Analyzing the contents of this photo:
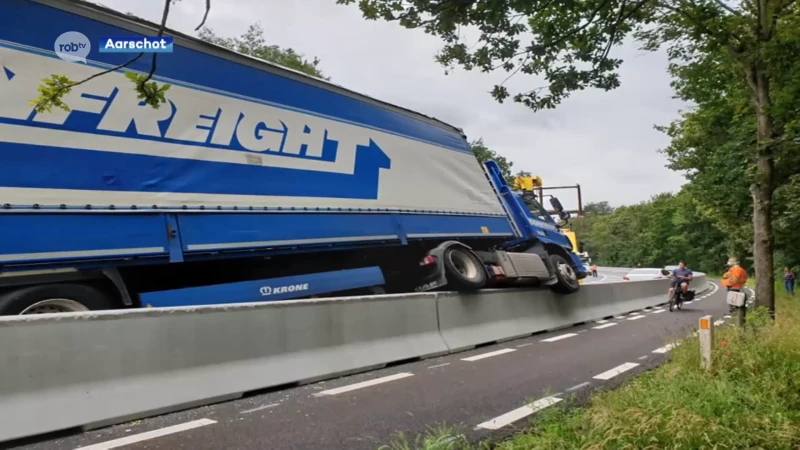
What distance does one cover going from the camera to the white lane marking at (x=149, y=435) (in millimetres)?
3773

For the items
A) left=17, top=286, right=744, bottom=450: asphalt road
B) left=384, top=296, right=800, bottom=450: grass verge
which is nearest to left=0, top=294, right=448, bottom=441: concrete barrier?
left=17, top=286, right=744, bottom=450: asphalt road

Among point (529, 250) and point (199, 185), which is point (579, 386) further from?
point (529, 250)

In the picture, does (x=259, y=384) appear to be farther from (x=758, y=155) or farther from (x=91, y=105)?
(x=758, y=155)

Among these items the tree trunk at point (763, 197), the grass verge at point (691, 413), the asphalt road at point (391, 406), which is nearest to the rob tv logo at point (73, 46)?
the asphalt road at point (391, 406)

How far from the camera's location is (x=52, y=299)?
188 inches

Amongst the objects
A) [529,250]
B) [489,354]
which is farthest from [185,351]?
[529,250]

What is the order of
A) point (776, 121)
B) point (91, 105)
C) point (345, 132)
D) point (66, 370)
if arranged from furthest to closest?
point (776, 121) < point (345, 132) < point (91, 105) < point (66, 370)

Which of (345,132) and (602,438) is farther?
(345,132)

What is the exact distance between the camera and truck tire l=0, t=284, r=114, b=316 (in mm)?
4535

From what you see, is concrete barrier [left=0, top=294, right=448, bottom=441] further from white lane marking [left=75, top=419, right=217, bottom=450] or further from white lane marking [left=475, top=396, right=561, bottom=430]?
white lane marking [left=475, top=396, right=561, bottom=430]

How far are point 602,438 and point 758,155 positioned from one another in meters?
7.37

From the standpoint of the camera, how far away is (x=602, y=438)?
3674 millimetres

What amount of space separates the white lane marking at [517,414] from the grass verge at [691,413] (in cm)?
23

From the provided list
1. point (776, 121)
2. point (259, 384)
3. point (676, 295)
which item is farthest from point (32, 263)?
point (676, 295)
